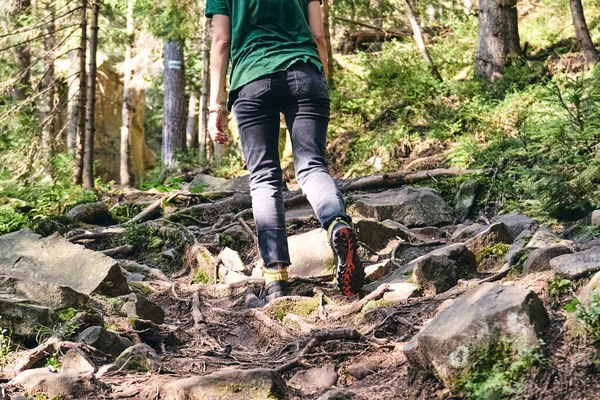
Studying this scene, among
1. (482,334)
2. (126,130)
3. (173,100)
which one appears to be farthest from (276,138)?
(126,130)

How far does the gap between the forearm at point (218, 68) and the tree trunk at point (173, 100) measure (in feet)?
46.0

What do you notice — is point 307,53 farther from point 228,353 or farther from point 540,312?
point 540,312

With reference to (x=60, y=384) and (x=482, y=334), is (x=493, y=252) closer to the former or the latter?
(x=482, y=334)

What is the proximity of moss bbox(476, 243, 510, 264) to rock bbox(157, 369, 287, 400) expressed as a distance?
2.28 metres

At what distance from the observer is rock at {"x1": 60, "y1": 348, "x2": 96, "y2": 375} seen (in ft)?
10.2

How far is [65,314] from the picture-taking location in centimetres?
364

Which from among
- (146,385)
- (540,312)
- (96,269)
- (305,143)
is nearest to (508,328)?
(540,312)

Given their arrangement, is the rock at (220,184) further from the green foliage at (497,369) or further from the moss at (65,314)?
the green foliage at (497,369)

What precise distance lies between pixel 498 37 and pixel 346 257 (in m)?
8.84

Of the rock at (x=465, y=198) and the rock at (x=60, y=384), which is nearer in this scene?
the rock at (x=60, y=384)

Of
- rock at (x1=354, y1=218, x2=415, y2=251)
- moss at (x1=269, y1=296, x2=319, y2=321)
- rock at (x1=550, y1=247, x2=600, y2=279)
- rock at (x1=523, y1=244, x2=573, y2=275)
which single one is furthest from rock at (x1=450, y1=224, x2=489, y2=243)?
rock at (x1=550, y1=247, x2=600, y2=279)

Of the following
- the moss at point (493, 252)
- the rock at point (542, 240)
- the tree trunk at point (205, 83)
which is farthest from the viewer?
the tree trunk at point (205, 83)

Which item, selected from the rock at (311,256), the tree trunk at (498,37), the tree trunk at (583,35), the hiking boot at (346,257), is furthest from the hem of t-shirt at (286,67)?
the tree trunk at (498,37)

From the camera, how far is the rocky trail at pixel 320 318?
2.44m
